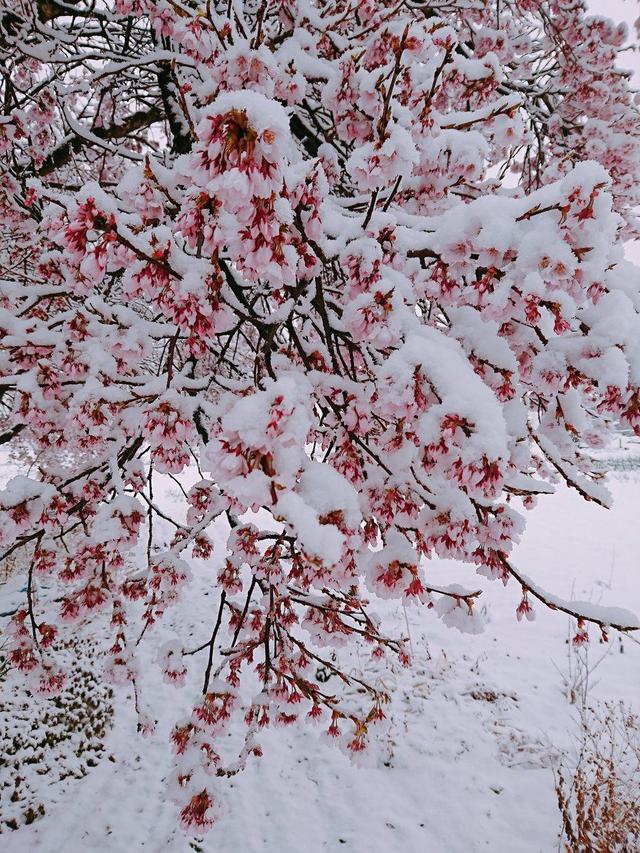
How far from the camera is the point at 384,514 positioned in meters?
1.62

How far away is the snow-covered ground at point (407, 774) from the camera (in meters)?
3.51

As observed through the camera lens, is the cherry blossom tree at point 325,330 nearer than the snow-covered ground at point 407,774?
Yes

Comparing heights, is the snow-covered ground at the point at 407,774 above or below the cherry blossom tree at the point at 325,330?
below

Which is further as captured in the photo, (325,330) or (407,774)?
(407,774)

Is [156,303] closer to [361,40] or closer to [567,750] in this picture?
[361,40]

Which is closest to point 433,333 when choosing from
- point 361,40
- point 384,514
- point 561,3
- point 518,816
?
point 384,514

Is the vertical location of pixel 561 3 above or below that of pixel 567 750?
above

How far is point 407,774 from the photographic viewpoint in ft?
13.2

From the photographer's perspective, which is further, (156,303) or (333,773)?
(333,773)

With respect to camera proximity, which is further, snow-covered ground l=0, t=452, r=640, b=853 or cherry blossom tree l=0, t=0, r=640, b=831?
snow-covered ground l=0, t=452, r=640, b=853

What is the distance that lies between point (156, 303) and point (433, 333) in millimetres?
880

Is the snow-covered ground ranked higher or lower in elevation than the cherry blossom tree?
lower

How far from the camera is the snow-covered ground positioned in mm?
3506

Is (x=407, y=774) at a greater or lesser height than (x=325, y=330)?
lesser
